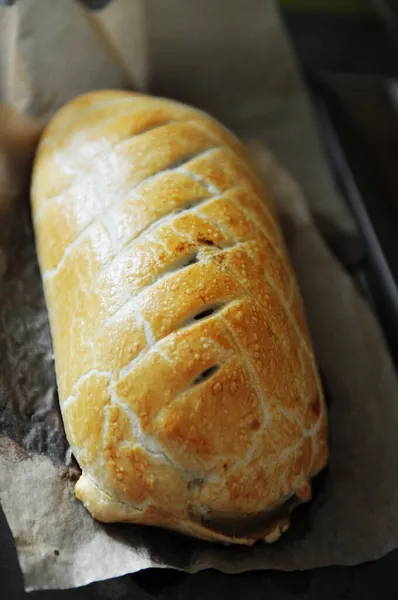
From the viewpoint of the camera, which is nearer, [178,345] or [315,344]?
[178,345]

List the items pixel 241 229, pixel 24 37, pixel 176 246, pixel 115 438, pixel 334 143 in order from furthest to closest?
pixel 334 143 → pixel 24 37 → pixel 241 229 → pixel 176 246 → pixel 115 438

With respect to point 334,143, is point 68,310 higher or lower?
higher

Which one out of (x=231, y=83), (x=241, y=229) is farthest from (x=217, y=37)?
(x=241, y=229)

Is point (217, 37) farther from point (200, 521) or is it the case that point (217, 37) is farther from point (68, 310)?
point (200, 521)
